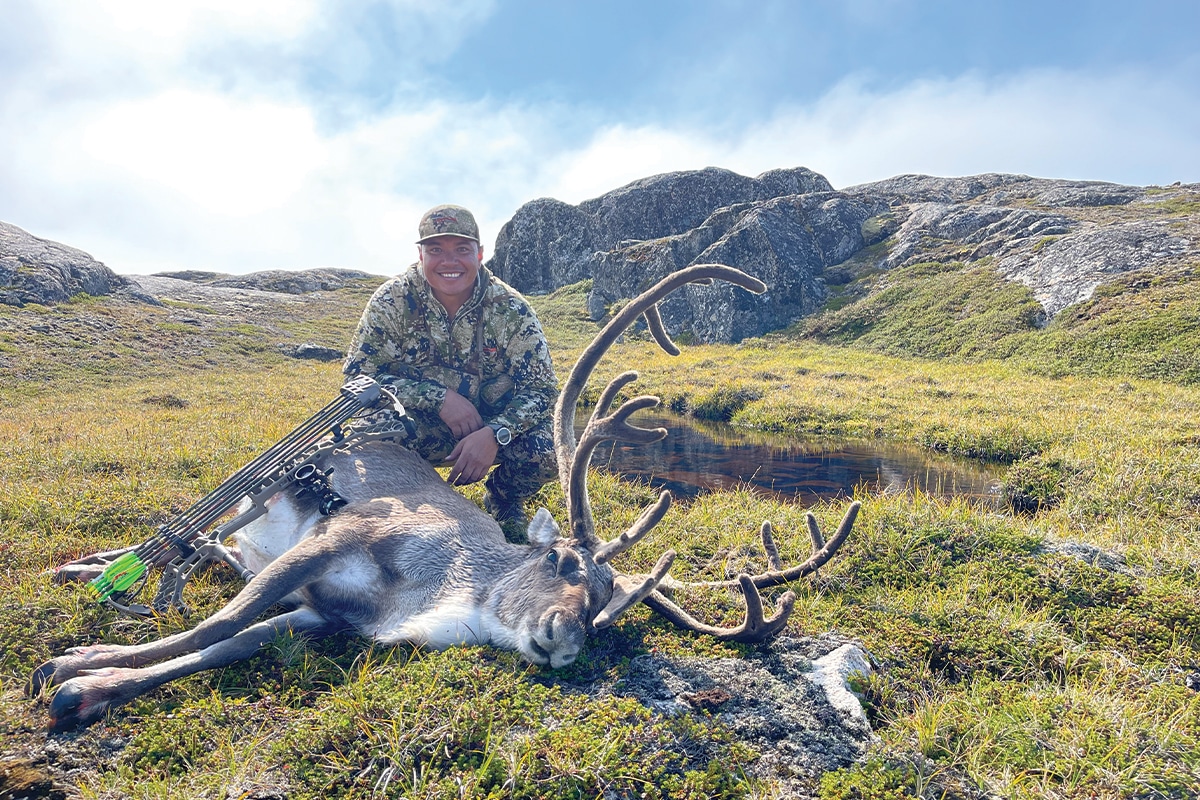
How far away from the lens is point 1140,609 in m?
4.41

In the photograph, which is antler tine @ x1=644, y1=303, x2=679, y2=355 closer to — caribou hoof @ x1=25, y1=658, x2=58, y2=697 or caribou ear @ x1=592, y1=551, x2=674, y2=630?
caribou ear @ x1=592, y1=551, x2=674, y2=630

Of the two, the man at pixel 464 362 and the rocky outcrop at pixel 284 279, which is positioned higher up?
the rocky outcrop at pixel 284 279

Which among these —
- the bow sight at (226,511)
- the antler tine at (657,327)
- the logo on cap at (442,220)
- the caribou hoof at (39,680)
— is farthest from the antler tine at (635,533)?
the logo on cap at (442,220)

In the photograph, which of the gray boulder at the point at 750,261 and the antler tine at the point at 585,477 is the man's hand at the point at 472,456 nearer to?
the antler tine at the point at 585,477

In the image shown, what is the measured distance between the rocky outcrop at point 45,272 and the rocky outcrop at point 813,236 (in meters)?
29.9

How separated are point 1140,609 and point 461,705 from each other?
471 cm

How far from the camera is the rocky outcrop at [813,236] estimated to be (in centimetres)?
2767

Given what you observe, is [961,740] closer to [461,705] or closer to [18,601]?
[461,705]

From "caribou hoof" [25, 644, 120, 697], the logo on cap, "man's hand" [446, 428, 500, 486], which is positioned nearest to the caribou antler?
"man's hand" [446, 428, 500, 486]

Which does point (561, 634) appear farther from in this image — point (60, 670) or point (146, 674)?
point (60, 670)

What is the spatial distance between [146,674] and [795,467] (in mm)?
9048

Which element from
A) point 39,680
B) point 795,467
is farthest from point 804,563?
point 795,467

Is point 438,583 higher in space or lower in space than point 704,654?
higher

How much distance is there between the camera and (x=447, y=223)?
588 centimetres
